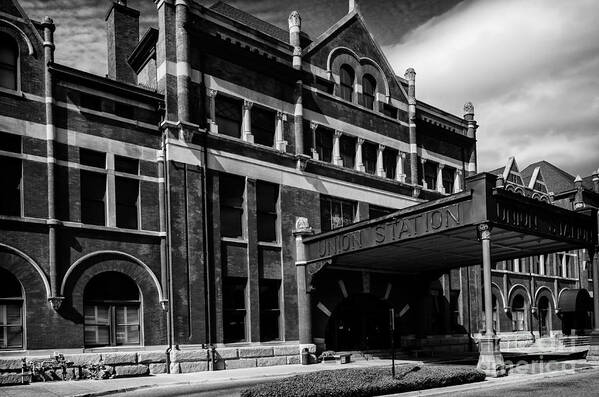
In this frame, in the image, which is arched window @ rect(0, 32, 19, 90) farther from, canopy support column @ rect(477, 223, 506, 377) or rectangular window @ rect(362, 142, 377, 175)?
rectangular window @ rect(362, 142, 377, 175)

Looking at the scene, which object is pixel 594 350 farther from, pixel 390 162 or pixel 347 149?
pixel 347 149

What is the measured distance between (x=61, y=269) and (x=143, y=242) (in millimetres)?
3293

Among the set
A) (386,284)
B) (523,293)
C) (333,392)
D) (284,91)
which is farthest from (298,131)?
(523,293)

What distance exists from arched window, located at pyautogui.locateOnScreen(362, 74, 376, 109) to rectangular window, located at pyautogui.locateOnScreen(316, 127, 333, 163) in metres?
3.68

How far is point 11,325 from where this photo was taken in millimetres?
20328

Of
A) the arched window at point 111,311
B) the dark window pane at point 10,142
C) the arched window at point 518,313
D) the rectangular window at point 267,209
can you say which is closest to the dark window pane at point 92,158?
the dark window pane at point 10,142

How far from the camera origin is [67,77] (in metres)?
22.7

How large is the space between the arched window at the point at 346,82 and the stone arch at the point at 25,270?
17584mm

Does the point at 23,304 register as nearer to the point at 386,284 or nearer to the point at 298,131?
the point at 298,131

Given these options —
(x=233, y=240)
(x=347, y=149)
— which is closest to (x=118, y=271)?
(x=233, y=240)

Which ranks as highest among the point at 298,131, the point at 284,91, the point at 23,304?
the point at 284,91

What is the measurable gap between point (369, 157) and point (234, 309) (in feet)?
40.2

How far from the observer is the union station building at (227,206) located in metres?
21.4

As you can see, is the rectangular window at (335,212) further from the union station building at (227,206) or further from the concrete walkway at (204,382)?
the concrete walkway at (204,382)
